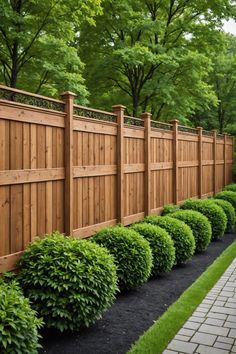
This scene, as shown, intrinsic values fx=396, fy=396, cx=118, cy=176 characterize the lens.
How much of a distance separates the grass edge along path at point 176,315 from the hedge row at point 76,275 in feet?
1.68

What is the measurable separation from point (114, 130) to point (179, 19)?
839cm

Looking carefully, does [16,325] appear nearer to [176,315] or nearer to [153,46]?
[176,315]

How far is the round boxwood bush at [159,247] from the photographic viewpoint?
583cm

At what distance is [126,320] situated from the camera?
4.34m

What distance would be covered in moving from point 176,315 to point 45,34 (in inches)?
276

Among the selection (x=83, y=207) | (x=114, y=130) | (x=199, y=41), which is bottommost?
(x=83, y=207)

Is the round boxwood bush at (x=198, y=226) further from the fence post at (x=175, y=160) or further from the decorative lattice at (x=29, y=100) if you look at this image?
the decorative lattice at (x=29, y=100)

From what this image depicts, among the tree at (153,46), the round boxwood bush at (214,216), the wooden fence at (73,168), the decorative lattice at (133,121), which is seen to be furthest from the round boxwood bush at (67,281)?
the tree at (153,46)

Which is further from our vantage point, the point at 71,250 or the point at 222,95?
the point at 222,95

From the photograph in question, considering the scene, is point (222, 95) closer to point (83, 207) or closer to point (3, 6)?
point (3, 6)

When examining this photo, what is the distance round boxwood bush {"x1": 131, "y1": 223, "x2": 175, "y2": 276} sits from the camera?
5.83 meters

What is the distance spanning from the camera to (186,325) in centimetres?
418

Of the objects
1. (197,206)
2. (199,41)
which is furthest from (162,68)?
(197,206)

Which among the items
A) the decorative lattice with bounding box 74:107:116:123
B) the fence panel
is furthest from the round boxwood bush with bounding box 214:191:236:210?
the decorative lattice with bounding box 74:107:116:123
